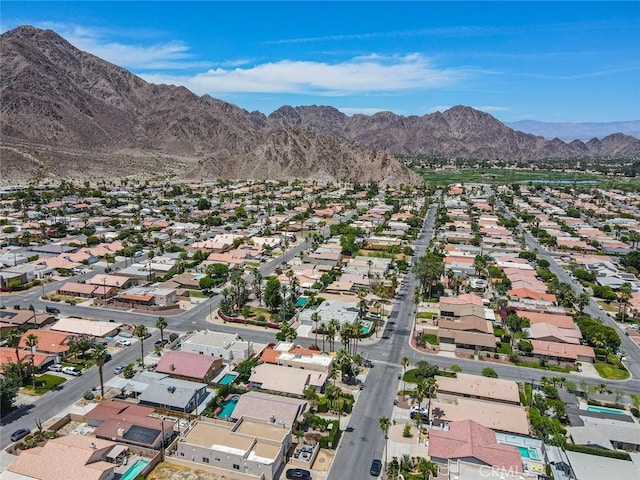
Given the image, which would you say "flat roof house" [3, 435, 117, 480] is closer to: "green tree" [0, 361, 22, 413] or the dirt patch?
the dirt patch

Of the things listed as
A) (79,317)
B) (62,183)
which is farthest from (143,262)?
(62,183)

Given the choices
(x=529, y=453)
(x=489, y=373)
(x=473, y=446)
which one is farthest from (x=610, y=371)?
(x=473, y=446)

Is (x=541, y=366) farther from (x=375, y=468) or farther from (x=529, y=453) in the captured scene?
(x=375, y=468)

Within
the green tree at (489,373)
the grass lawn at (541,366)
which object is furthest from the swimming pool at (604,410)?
the green tree at (489,373)

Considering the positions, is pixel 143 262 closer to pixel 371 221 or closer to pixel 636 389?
pixel 371 221

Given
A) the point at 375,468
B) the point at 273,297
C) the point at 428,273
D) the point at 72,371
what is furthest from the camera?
the point at 428,273

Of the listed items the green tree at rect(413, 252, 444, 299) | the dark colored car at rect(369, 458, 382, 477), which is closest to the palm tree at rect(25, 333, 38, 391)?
the dark colored car at rect(369, 458, 382, 477)

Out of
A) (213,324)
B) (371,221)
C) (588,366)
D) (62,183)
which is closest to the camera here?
(588,366)

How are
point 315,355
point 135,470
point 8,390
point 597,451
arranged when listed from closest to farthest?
point 135,470
point 597,451
point 8,390
point 315,355
